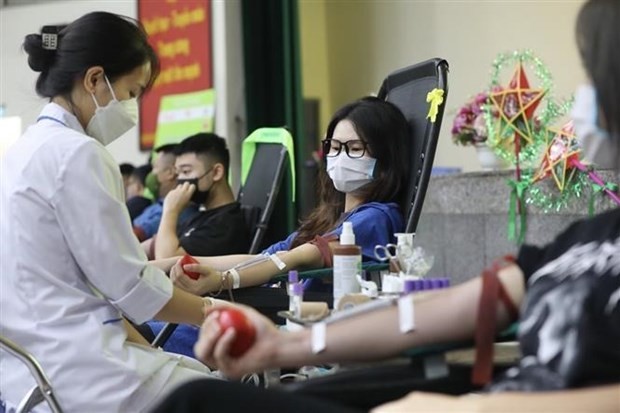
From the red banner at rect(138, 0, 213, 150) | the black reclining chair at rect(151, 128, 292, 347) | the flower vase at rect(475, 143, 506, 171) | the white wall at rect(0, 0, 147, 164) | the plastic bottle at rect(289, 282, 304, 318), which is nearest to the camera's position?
the plastic bottle at rect(289, 282, 304, 318)

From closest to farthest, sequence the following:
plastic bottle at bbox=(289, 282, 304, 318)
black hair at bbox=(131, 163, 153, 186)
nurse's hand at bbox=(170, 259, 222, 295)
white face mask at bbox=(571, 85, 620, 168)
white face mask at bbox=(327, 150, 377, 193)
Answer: white face mask at bbox=(571, 85, 620, 168), plastic bottle at bbox=(289, 282, 304, 318), nurse's hand at bbox=(170, 259, 222, 295), white face mask at bbox=(327, 150, 377, 193), black hair at bbox=(131, 163, 153, 186)

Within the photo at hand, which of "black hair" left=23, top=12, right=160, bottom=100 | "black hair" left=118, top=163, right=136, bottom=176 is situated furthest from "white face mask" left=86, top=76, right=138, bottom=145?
"black hair" left=118, top=163, right=136, bottom=176

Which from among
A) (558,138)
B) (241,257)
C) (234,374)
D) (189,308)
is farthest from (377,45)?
(234,374)

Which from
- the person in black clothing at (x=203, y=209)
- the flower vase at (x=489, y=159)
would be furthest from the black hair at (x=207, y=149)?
the flower vase at (x=489, y=159)

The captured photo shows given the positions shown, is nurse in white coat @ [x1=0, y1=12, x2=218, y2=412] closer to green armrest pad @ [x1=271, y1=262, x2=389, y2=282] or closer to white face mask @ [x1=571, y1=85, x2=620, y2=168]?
green armrest pad @ [x1=271, y1=262, x2=389, y2=282]

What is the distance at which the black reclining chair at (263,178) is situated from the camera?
3.57m

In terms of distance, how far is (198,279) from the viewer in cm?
230

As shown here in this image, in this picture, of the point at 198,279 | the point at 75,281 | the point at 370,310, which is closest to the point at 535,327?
the point at 370,310

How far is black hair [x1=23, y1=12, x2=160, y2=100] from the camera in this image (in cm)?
199

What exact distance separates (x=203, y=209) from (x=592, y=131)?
2.65 metres

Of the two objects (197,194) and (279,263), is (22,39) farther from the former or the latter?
(279,263)

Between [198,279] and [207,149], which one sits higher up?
[207,149]

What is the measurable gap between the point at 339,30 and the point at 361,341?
5.98 m

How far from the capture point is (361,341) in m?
1.38
